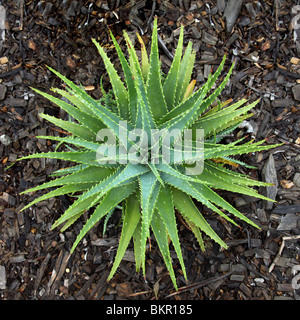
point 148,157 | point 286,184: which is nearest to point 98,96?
point 148,157

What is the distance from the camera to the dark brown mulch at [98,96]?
105 inches

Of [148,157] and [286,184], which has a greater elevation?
[148,157]

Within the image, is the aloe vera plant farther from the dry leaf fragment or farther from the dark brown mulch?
the dry leaf fragment

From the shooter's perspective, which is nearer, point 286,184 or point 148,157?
point 148,157

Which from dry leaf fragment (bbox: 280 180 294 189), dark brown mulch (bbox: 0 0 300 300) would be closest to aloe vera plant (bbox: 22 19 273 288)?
dark brown mulch (bbox: 0 0 300 300)

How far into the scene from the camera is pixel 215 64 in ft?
9.34

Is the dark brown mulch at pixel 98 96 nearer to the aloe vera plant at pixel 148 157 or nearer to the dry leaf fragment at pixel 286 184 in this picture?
the dry leaf fragment at pixel 286 184

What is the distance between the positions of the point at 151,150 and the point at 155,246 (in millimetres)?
1274

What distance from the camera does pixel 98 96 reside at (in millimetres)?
2855

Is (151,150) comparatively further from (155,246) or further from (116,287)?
(116,287)

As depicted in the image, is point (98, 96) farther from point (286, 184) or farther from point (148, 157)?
point (286, 184)

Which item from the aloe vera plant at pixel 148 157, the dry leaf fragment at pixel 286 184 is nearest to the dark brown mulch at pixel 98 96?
the dry leaf fragment at pixel 286 184

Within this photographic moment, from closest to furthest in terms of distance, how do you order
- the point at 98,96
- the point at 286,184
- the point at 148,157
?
the point at 148,157 < the point at 286,184 < the point at 98,96
